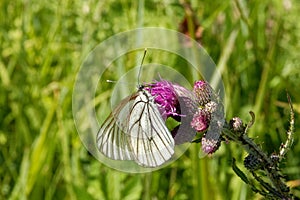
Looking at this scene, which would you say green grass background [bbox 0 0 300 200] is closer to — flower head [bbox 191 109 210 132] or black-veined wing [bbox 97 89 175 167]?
black-veined wing [bbox 97 89 175 167]

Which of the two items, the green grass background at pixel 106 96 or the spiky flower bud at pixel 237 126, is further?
the green grass background at pixel 106 96

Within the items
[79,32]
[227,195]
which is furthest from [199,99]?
[79,32]

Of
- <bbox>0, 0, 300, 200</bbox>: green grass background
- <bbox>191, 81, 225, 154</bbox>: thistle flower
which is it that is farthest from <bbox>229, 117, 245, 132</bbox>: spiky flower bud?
<bbox>0, 0, 300, 200</bbox>: green grass background

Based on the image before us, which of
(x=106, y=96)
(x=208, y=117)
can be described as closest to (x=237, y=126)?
(x=208, y=117)

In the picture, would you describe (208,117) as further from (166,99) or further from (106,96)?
(106,96)

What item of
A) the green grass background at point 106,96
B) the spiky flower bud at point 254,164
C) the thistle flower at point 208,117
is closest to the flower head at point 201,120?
the thistle flower at point 208,117

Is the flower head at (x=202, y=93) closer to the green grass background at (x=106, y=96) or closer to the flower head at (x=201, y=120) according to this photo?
the flower head at (x=201, y=120)
